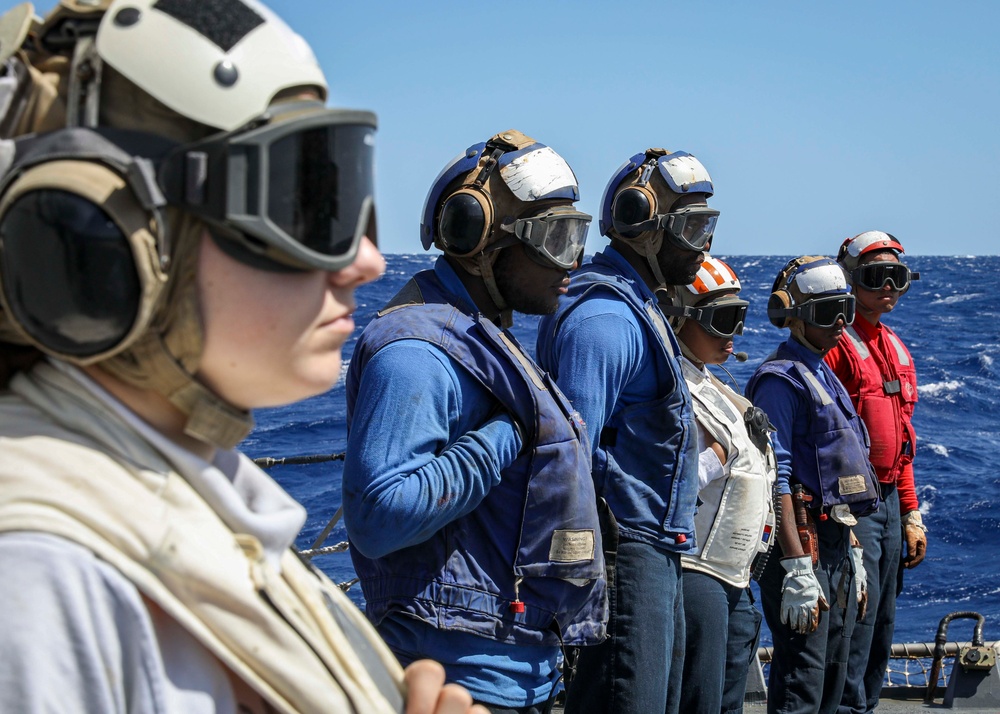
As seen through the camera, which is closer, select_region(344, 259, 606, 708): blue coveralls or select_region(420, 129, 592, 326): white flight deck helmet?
select_region(344, 259, 606, 708): blue coveralls

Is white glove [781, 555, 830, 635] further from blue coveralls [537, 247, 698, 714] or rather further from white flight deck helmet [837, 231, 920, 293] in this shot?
white flight deck helmet [837, 231, 920, 293]

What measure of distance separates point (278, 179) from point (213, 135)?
9 centimetres

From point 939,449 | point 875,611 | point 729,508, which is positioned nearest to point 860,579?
point 875,611

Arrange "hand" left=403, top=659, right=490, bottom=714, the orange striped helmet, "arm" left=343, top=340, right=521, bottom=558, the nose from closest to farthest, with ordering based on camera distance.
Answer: the nose < "hand" left=403, top=659, right=490, bottom=714 < "arm" left=343, top=340, right=521, bottom=558 < the orange striped helmet

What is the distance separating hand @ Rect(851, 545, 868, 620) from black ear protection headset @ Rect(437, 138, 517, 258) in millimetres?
3788

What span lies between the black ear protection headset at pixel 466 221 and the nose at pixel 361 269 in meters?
1.92

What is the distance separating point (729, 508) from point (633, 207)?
139cm

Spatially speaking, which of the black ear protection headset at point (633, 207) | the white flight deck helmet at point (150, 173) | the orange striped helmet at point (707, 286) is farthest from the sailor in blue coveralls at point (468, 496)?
the orange striped helmet at point (707, 286)

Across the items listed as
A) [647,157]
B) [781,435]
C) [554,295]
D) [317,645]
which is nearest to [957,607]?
[781,435]

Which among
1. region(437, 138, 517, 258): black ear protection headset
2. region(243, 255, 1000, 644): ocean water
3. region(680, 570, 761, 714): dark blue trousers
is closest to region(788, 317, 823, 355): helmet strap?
region(680, 570, 761, 714): dark blue trousers

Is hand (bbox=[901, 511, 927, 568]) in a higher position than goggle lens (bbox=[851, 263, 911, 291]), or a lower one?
lower

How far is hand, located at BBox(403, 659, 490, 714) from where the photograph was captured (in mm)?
1665

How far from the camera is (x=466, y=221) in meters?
3.58

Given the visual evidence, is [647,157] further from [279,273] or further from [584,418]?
[279,273]
